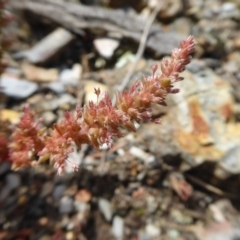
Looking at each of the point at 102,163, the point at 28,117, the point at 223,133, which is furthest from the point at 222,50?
the point at 28,117

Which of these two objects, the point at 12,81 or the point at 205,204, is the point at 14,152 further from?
the point at 205,204

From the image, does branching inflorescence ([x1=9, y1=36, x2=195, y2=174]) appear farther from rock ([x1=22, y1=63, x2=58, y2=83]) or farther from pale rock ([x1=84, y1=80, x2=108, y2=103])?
rock ([x1=22, y1=63, x2=58, y2=83])

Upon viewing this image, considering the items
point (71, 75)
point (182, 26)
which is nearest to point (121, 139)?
point (71, 75)

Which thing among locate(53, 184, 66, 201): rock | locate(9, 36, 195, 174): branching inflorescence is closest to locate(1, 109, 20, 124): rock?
locate(53, 184, 66, 201): rock

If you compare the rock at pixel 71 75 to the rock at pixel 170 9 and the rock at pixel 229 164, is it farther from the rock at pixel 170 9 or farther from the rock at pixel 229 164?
the rock at pixel 229 164

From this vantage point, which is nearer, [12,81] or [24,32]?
[12,81]

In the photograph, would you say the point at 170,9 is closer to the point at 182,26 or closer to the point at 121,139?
the point at 182,26
